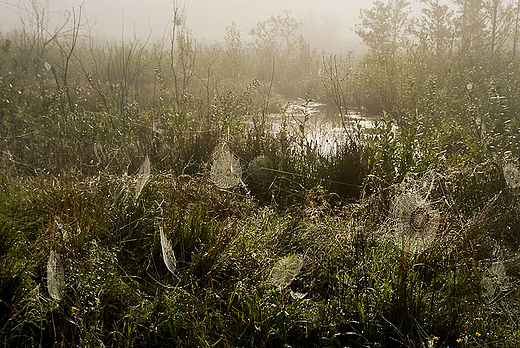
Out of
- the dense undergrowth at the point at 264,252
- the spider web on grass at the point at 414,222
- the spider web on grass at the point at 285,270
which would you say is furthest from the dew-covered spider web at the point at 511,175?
the spider web on grass at the point at 285,270

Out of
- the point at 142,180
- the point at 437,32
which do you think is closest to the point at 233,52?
the point at 437,32

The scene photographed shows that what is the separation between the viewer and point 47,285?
219cm

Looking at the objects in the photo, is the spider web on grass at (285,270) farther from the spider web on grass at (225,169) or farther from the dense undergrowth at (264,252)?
the spider web on grass at (225,169)

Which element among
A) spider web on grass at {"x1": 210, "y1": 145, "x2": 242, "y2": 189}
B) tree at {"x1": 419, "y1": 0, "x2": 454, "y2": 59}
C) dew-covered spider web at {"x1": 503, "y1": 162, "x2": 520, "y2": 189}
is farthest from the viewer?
tree at {"x1": 419, "y1": 0, "x2": 454, "y2": 59}

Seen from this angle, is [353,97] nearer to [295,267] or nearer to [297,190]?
[297,190]

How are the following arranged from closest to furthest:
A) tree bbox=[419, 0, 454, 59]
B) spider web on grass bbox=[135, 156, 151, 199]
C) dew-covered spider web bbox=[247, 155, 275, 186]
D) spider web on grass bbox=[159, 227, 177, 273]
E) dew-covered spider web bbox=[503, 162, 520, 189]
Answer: spider web on grass bbox=[159, 227, 177, 273], spider web on grass bbox=[135, 156, 151, 199], dew-covered spider web bbox=[503, 162, 520, 189], dew-covered spider web bbox=[247, 155, 275, 186], tree bbox=[419, 0, 454, 59]

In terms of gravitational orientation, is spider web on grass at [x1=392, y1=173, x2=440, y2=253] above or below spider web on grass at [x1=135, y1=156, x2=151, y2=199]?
below

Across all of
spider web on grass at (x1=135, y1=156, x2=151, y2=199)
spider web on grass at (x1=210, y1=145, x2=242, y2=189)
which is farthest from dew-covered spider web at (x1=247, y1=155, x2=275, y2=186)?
spider web on grass at (x1=135, y1=156, x2=151, y2=199)

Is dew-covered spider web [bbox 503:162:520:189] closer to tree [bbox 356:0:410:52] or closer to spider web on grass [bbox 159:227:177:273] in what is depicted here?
spider web on grass [bbox 159:227:177:273]

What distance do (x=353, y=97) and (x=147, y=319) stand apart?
25.7 ft

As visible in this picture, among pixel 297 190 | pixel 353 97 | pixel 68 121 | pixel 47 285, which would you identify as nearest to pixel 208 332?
pixel 47 285

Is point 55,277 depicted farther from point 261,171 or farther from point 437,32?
point 437,32

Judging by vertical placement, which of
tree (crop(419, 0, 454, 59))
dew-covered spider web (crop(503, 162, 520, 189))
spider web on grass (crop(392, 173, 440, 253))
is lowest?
spider web on grass (crop(392, 173, 440, 253))

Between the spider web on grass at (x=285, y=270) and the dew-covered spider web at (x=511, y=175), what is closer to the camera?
the spider web on grass at (x=285, y=270)
